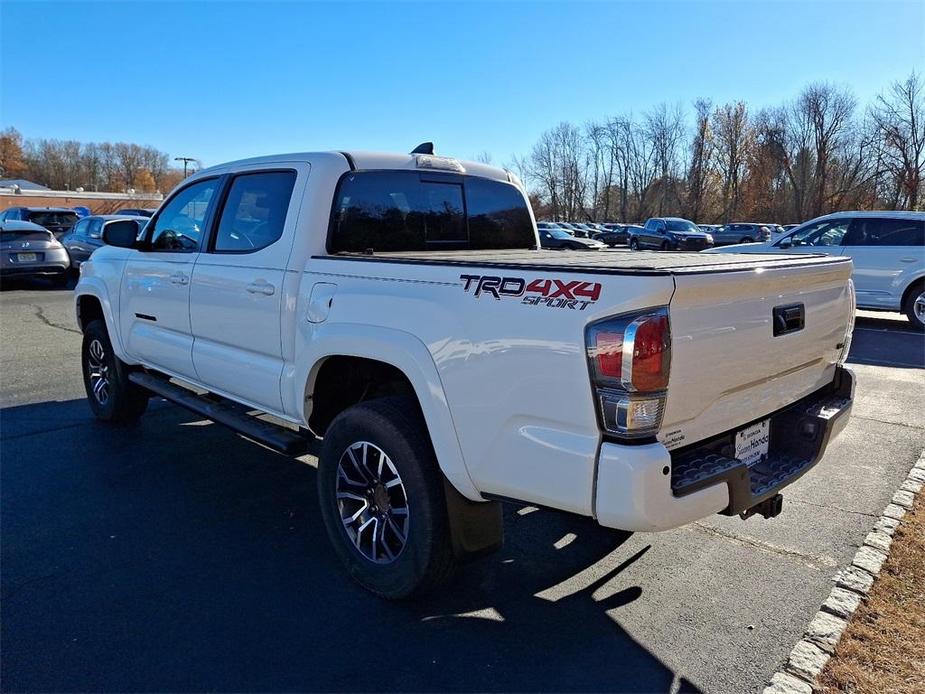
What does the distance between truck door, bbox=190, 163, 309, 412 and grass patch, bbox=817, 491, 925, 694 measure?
9.71ft

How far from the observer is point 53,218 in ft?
68.7

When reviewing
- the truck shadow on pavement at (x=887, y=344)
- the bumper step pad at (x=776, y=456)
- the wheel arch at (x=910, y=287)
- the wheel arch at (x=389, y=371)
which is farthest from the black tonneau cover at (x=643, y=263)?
the wheel arch at (x=910, y=287)

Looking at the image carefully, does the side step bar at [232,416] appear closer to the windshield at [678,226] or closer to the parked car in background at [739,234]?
the windshield at [678,226]

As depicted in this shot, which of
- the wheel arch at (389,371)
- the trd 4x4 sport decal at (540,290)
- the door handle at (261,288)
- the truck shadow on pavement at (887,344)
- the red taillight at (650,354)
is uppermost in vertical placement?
the trd 4x4 sport decal at (540,290)

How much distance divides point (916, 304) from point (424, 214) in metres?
10.9

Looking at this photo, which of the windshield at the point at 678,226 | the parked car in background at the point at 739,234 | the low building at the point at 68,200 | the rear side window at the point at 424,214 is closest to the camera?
the rear side window at the point at 424,214

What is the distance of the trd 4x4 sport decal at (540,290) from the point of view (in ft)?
7.41

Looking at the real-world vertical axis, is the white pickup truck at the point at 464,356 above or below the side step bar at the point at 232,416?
above

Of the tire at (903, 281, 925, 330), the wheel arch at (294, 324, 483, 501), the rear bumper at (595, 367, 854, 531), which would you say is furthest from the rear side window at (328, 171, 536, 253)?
the tire at (903, 281, 925, 330)

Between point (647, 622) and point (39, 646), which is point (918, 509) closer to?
point (647, 622)

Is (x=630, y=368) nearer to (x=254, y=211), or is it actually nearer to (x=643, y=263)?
(x=643, y=263)

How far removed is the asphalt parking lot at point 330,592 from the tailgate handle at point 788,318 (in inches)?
52.2

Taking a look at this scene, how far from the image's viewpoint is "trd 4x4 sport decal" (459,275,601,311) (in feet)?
7.41

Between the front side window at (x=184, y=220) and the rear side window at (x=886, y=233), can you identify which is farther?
the rear side window at (x=886, y=233)
